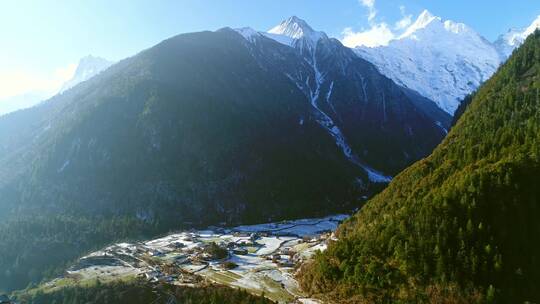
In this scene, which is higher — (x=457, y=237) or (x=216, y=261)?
(x=457, y=237)

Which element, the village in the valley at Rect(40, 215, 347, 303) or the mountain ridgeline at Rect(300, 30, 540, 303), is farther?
the village in the valley at Rect(40, 215, 347, 303)

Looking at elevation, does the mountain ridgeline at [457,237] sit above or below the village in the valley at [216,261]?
above

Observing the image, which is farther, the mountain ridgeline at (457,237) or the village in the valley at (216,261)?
the village in the valley at (216,261)

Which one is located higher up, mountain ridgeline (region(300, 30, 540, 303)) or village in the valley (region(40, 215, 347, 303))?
mountain ridgeline (region(300, 30, 540, 303))

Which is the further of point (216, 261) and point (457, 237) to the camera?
point (216, 261)
